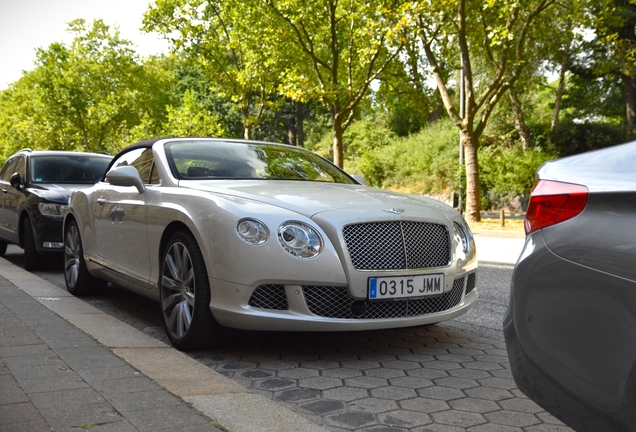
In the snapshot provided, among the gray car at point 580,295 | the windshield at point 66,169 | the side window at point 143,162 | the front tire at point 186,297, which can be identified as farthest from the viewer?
the windshield at point 66,169

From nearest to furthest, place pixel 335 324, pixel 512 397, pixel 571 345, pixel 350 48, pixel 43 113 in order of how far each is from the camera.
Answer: pixel 571 345
pixel 512 397
pixel 335 324
pixel 350 48
pixel 43 113

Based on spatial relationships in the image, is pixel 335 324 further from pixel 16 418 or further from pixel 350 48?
pixel 350 48

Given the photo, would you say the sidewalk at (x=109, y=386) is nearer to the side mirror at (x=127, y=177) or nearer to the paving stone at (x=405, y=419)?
the paving stone at (x=405, y=419)

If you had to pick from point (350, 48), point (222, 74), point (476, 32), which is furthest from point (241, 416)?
point (222, 74)

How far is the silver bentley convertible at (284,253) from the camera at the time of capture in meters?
4.45

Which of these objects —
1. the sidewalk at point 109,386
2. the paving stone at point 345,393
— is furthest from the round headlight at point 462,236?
the sidewalk at point 109,386

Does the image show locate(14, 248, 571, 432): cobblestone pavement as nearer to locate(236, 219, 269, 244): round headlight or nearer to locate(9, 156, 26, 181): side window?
locate(236, 219, 269, 244): round headlight

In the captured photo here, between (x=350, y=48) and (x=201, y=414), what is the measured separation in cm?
2321

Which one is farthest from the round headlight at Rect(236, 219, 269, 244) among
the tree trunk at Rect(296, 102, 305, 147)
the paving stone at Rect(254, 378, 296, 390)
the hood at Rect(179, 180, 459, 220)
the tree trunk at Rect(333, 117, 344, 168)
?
the tree trunk at Rect(296, 102, 305, 147)

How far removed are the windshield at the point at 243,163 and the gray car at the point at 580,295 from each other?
11.0ft

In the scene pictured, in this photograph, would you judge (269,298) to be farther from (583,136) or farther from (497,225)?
(583,136)

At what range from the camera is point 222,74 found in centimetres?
3322

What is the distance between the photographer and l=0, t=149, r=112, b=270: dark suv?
30.2 feet

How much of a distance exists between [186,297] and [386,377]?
144 cm
